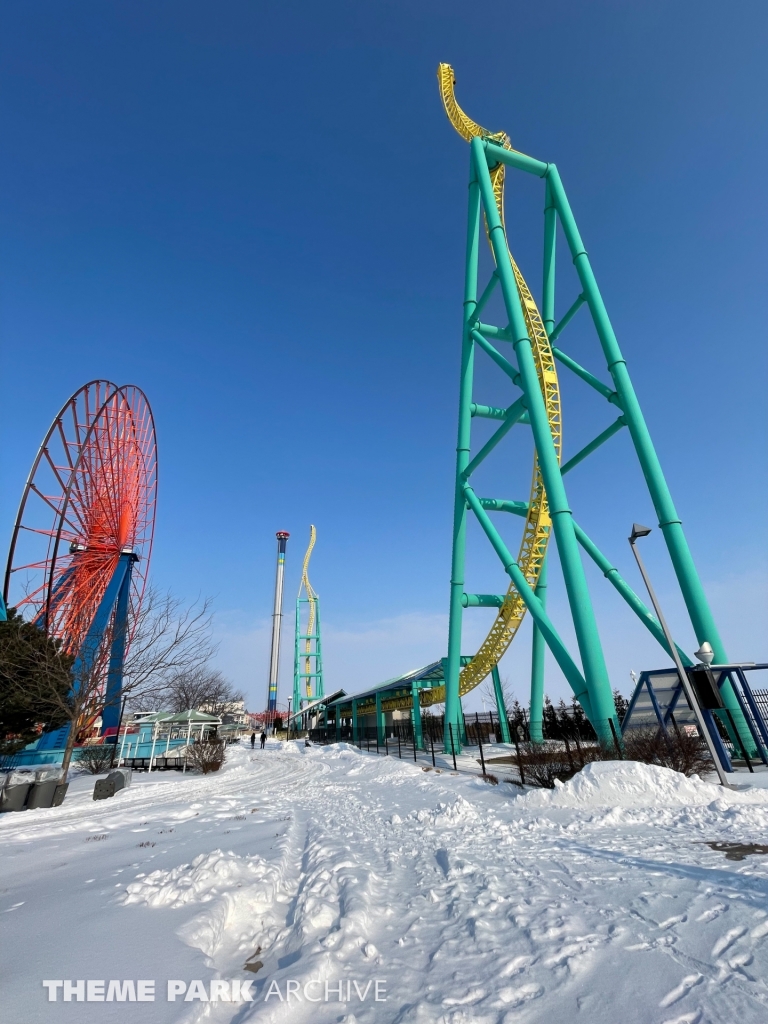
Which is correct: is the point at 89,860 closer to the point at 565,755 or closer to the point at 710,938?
the point at 710,938

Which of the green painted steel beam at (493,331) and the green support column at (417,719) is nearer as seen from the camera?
the green painted steel beam at (493,331)

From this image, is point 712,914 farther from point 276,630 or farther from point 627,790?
point 276,630

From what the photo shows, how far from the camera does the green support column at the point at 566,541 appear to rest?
11.2 m

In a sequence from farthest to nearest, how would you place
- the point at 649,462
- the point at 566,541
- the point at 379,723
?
1. the point at 379,723
2. the point at 649,462
3. the point at 566,541

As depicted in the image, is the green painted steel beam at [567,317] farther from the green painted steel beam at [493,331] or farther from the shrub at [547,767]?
the shrub at [547,767]

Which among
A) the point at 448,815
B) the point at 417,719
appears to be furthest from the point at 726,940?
the point at 417,719

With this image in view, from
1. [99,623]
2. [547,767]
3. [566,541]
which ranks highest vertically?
[99,623]

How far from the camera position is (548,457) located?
13.0 m

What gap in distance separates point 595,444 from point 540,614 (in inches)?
270

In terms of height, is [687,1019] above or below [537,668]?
below

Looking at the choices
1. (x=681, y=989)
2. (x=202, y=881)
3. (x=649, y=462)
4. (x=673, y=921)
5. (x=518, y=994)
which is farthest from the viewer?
(x=649, y=462)

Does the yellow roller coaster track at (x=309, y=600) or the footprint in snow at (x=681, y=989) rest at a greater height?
the yellow roller coaster track at (x=309, y=600)

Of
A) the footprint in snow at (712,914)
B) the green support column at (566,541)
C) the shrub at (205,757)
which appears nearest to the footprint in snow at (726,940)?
the footprint in snow at (712,914)

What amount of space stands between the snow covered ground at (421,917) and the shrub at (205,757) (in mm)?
11568
